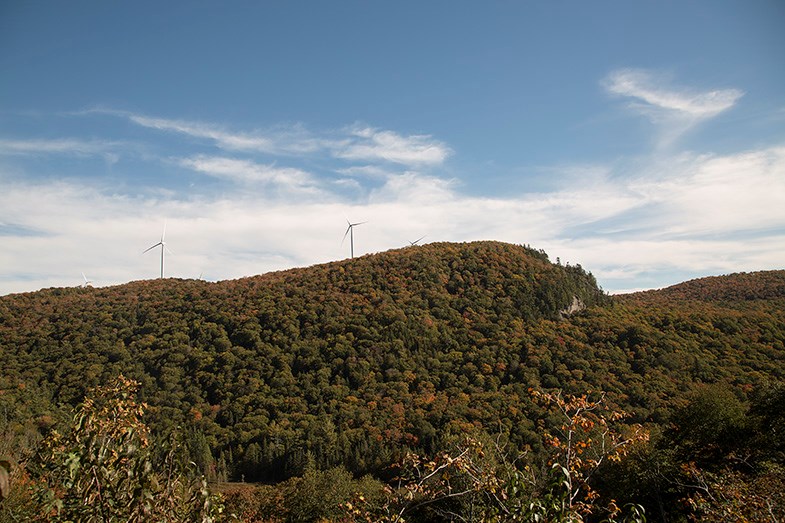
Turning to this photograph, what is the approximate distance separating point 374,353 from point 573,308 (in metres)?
51.4

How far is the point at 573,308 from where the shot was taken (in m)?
120

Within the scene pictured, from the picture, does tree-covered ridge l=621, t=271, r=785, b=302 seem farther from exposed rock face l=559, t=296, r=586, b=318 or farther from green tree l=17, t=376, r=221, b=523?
green tree l=17, t=376, r=221, b=523

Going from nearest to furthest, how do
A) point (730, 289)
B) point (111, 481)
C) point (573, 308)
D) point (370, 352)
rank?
point (111, 481)
point (370, 352)
point (573, 308)
point (730, 289)

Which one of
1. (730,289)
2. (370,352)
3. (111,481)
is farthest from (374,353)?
(730,289)

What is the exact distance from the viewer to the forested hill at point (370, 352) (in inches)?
3142

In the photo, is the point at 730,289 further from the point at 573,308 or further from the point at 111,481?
the point at 111,481

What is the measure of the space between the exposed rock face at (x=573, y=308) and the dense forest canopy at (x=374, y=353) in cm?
65

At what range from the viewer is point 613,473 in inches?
1668

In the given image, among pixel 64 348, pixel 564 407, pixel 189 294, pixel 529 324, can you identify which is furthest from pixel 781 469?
pixel 189 294

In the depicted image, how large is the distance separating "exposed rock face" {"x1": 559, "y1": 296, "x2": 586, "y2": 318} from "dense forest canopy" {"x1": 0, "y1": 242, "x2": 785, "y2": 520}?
65 centimetres

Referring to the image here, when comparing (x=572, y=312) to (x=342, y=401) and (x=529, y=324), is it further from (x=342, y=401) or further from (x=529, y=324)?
(x=342, y=401)

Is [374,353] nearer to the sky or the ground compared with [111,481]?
nearer to the ground

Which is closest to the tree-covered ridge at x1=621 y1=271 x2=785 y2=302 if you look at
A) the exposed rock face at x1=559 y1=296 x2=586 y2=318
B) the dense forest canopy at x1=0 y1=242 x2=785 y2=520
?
the dense forest canopy at x1=0 y1=242 x2=785 y2=520

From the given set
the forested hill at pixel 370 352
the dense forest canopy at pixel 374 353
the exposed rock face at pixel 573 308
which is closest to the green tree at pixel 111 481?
the forested hill at pixel 370 352
